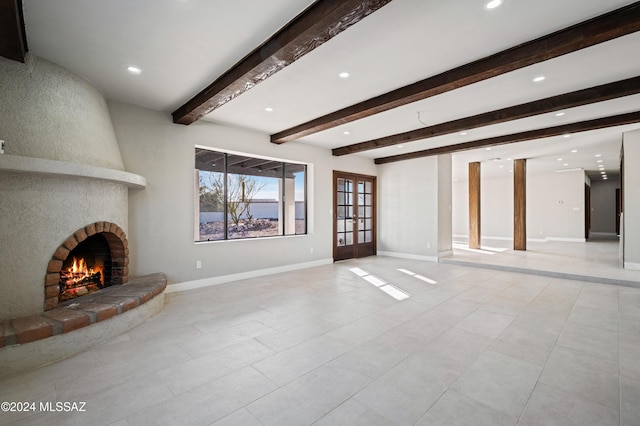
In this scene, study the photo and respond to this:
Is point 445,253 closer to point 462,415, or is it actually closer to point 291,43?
point 462,415

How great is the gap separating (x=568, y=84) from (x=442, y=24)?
2349mm

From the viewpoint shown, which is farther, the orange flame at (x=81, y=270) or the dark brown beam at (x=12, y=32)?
the orange flame at (x=81, y=270)

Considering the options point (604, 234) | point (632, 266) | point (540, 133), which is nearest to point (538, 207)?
point (604, 234)

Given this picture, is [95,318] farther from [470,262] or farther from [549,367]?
[470,262]

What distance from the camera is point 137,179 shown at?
3.78 m

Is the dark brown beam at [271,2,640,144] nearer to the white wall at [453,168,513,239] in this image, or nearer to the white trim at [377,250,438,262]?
the white trim at [377,250,438,262]

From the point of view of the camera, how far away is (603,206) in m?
13.4

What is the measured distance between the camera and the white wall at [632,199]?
18.5ft

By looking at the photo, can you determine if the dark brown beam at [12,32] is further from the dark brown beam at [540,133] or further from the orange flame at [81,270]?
the dark brown beam at [540,133]

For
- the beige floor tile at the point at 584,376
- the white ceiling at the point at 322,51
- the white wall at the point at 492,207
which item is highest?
the white ceiling at the point at 322,51

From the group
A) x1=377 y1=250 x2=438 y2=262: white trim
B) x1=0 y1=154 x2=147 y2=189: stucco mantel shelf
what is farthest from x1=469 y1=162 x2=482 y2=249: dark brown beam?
x1=0 y1=154 x2=147 y2=189: stucco mantel shelf

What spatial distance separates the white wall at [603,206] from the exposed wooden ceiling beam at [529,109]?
44.5 ft

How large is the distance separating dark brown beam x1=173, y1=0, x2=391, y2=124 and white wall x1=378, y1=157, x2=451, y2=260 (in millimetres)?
5564

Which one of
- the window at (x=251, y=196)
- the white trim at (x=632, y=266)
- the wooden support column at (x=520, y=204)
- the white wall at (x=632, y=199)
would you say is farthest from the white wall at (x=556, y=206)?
the window at (x=251, y=196)
